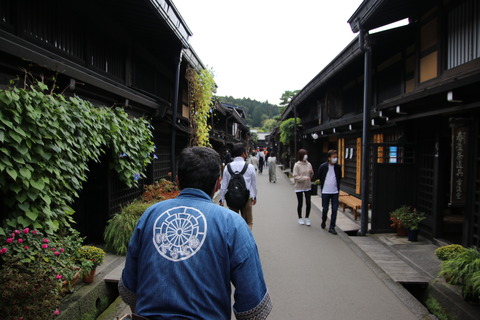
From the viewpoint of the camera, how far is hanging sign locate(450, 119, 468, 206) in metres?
5.68

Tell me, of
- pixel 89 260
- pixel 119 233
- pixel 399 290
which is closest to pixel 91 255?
pixel 89 260

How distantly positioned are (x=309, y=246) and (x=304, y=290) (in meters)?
2.38

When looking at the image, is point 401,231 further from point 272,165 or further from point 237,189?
point 272,165

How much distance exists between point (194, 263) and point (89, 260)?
3409mm

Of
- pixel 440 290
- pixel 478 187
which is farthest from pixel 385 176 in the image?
pixel 440 290

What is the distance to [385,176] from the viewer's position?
26.3ft

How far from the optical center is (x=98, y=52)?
688 cm

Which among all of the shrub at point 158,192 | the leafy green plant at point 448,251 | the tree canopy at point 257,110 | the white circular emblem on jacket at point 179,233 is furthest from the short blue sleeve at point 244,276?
the tree canopy at point 257,110

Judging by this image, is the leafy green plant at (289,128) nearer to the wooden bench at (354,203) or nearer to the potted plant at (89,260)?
the wooden bench at (354,203)

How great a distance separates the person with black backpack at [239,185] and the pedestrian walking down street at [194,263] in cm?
405

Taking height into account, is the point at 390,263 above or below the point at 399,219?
below

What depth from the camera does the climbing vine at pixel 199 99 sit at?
1204cm

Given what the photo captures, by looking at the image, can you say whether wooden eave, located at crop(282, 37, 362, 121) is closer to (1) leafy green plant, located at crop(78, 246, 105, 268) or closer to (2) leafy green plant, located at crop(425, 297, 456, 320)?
(2) leafy green plant, located at crop(425, 297, 456, 320)

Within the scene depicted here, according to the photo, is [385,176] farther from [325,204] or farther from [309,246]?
[309,246]
